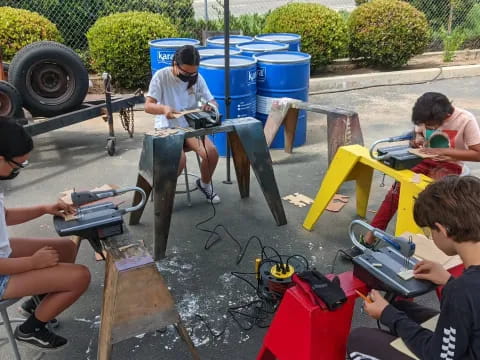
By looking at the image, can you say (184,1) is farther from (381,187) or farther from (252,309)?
(252,309)

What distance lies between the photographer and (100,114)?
5.54 m

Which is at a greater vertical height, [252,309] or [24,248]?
[24,248]

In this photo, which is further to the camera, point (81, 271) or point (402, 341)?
point (81, 271)

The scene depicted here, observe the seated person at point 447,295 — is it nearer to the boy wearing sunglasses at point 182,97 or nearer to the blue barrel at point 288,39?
the boy wearing sunglasses at point 182,97

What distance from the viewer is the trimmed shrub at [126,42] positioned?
7.29 meters

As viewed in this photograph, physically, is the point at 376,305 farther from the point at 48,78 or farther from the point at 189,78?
the point at 48,78

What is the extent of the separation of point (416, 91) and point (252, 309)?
641cm

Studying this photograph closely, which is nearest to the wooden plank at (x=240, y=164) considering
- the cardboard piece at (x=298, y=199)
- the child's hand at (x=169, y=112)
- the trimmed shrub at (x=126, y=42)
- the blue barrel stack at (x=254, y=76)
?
the cardboard piece at (x=298, y=199)

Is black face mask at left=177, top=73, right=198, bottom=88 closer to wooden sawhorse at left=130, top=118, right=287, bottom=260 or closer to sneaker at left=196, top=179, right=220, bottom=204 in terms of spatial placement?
wooden sawhorse at left=130, top=118, right=287, bottom=260

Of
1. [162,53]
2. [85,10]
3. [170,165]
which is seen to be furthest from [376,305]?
[85,10]

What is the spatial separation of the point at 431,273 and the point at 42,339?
189 centimetres

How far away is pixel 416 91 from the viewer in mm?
8125

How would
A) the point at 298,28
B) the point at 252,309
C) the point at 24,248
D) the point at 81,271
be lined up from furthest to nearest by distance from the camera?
the point at 298,28, the point at 252,309, the point at 24,248, the point at 81,271

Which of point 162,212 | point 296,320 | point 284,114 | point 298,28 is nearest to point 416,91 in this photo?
point 298,28
